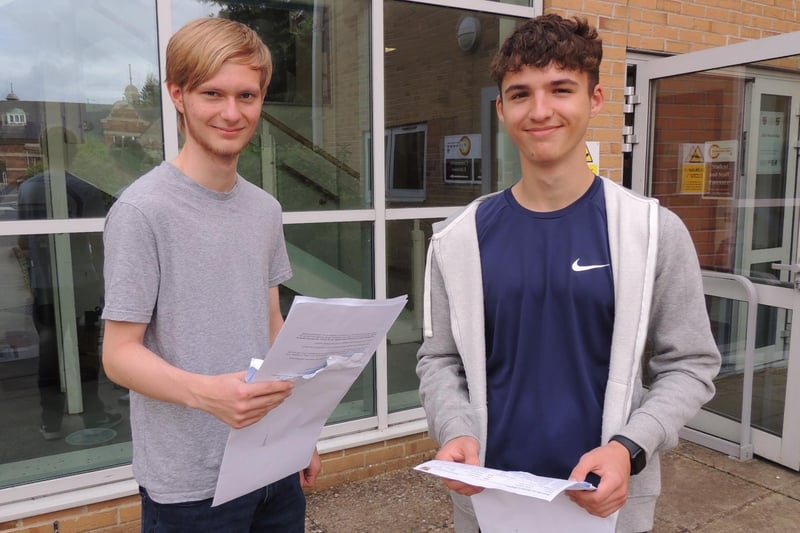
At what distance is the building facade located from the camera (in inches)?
116

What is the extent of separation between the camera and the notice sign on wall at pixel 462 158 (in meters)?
4.10

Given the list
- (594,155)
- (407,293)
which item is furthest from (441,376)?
(594,155)

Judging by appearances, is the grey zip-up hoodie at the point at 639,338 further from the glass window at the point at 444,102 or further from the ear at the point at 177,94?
the glass window at the point at 444,102

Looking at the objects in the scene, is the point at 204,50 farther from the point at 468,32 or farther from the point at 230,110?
the point at 468,32

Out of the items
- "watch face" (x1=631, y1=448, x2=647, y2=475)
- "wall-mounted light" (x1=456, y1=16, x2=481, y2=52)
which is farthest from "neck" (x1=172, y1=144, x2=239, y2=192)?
"wall-mounted light" (x1=456, y1=16, x2=481, y2=52)

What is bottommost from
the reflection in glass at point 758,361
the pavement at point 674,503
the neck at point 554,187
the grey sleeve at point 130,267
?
the pavement at point 674,503

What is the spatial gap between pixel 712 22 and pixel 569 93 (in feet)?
13.8

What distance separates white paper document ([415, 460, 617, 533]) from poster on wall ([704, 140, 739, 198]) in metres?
3.63

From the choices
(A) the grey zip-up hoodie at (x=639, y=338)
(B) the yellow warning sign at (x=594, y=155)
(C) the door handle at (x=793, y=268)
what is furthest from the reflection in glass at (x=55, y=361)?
(C) the door handle at (x=793, y=268)

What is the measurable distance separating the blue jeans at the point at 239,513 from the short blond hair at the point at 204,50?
3.36 ft

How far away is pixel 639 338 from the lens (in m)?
1.43

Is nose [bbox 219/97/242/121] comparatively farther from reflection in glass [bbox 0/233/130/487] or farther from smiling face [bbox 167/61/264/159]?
reflection in glass [bbox 0/233/130/487]

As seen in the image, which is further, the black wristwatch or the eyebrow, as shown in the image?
the eyebrow

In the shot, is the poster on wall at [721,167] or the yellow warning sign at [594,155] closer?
the yellow warning sign at [594,155]
